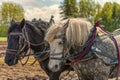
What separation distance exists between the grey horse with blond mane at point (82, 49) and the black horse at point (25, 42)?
5.59 feet

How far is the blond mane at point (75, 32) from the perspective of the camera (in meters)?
5.14

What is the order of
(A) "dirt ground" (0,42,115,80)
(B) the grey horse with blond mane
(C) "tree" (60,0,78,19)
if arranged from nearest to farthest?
(B) the grey horse with blond mane → (A) "dirt ground" (0,42,115,80) → (C) "tree" (60,0,78,19)

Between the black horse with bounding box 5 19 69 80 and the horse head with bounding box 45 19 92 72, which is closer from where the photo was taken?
the horse head with bounding box 45 19 92 72

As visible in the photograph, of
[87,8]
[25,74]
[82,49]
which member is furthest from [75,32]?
[87,8]

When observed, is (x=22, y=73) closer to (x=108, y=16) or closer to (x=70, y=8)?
(x=108, y=16)

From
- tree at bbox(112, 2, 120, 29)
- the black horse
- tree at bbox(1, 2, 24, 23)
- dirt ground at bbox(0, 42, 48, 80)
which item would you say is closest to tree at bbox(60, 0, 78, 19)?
tree at bbox(112, 2, 120, 29)

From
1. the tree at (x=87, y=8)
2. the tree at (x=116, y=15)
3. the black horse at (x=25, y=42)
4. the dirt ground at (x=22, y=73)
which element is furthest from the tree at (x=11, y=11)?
the black horse at (x=25, y=42)

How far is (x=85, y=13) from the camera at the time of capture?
6869cm

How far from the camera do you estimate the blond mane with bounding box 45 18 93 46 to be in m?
5.14

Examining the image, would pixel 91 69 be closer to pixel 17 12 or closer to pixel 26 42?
pixel 26 42

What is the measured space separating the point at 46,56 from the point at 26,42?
1.69ft

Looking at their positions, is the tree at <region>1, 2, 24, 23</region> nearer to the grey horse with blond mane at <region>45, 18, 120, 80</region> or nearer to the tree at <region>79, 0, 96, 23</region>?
the tree at <region>79, 0, 96, 23</region>

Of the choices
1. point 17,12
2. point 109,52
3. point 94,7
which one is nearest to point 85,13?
point 94,7

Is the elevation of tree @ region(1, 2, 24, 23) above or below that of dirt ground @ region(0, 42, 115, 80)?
below
